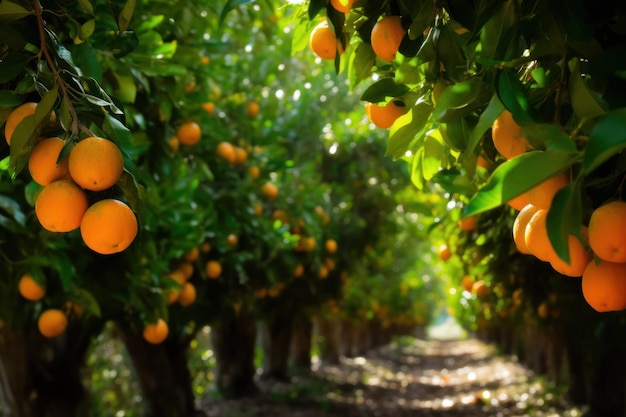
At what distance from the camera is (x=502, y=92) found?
120cm

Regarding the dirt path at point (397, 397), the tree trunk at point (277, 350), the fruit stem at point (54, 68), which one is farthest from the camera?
the tree trunk at point (277, 350)

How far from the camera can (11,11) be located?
147cm

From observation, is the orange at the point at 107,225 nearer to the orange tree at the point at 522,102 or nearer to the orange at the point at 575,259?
the orange tree at the point at 522,102

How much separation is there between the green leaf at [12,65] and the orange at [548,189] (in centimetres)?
115

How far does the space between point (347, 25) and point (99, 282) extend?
7.44 ft

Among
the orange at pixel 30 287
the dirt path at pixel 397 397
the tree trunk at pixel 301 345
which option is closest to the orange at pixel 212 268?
the orange at pixel 30 287

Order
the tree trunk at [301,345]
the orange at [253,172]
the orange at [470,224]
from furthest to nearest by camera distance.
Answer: the tree trunk at [301,345] → the orange at [253,172] → the orange at [470,224]

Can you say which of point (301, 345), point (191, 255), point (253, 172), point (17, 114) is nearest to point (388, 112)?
point (17, 114)

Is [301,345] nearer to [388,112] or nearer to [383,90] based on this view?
[388,112]

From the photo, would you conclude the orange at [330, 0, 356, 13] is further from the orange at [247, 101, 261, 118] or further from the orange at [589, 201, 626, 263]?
the orange at [247, 101, 261, 118]

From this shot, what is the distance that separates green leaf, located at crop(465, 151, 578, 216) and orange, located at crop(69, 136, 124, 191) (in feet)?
2.39

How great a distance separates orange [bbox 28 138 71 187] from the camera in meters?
1.39

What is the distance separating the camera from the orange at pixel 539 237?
1169 mm

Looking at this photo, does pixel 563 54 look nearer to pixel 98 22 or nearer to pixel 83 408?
pixel 98 22
